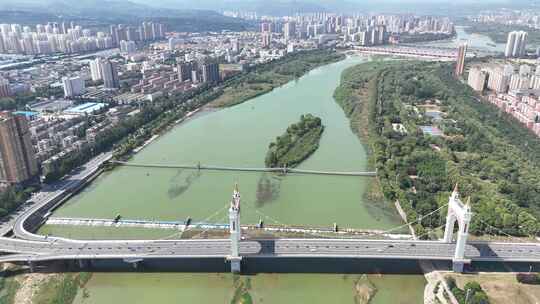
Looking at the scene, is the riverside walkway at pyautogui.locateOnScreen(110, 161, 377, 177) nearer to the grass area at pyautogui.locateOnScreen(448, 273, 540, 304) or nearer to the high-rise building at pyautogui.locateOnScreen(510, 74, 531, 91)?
the grass area at pyautogui.locateOnScreen(448, 273, 540, 304)

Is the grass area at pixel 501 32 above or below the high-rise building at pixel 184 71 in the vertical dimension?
above

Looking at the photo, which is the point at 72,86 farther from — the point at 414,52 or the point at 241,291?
the point at 414,52

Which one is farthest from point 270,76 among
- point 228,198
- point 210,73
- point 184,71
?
point 228,198

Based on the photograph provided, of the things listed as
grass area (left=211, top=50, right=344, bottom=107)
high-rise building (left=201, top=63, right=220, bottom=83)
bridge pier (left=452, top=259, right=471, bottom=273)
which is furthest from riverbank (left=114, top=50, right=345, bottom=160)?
bridge pier (left=452, top=259, right=471, bottom=273)

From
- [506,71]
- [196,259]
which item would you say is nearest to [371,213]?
[196,259]

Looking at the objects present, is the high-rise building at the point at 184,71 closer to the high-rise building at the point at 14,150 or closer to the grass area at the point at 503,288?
the high-rise building at the point at 14,150

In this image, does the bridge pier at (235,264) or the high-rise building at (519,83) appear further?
the high-rise building at (519,83)

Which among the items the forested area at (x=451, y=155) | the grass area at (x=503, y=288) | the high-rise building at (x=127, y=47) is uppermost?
the high-rise building at (x=127, y=47)

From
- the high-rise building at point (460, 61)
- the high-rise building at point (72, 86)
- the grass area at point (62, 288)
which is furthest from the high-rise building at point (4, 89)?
the high-rise building at point (460, 61)
